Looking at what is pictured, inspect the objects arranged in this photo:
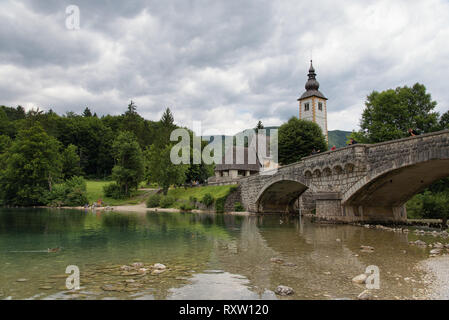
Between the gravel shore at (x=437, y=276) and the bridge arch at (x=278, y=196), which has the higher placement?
the bridge arch at (x=278, y=196)

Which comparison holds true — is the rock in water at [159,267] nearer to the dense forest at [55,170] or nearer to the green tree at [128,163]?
the dense forest at [55,170]

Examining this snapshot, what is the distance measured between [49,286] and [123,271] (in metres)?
1.83

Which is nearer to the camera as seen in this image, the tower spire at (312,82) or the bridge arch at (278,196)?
the bridge arch at (278,196)

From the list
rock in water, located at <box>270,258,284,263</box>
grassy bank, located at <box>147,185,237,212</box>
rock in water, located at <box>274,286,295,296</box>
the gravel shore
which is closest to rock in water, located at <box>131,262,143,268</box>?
rock in water, located at <box>270,258,284,263</box>

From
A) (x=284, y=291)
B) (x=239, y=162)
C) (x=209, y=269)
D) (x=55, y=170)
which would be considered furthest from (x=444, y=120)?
(x=55, y=170)

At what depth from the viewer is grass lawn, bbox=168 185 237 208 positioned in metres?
44.6

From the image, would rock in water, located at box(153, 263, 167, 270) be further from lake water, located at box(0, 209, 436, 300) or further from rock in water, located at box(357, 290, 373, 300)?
rock in water, located at box(357, 290, 373, 300)

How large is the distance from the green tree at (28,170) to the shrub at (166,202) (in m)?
21.7

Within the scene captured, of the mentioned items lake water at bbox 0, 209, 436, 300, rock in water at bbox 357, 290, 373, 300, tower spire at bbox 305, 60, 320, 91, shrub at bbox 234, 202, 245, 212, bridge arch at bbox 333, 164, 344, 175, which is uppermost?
tower spire at bbox 305, 60, 320, 91

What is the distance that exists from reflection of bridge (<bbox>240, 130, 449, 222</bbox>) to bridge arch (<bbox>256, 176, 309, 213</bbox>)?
522 cm

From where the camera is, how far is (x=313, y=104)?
250 feet

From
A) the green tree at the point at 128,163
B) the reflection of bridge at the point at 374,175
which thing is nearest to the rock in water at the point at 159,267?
the reflection of bridge at the point at 374,175

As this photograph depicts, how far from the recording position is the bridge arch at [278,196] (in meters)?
34.1
